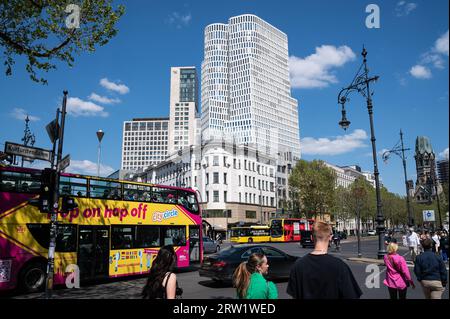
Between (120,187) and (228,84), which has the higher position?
(228,84)

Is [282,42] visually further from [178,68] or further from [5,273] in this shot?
[5,273]

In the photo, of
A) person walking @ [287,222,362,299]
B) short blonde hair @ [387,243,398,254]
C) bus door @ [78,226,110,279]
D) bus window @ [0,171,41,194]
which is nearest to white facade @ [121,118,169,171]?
bus door @ [78,226,110,279]

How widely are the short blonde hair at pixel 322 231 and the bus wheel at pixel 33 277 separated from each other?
37.9ft

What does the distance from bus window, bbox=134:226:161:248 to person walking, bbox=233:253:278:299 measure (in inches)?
434

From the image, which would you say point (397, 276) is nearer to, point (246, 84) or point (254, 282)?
point (254, 282)

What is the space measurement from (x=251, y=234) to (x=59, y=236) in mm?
36627

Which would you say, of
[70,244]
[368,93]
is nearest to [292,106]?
[368,93]

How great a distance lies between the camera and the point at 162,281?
14.2ft

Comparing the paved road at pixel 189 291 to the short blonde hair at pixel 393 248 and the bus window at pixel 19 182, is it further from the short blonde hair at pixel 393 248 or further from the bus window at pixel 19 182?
the bus window at pixel 19 182

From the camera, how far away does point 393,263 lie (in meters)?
7.17

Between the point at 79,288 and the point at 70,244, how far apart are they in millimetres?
1665

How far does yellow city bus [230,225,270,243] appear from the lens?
47.2 meters

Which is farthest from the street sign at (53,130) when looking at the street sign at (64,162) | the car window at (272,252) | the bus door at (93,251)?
the car window at (272,252)

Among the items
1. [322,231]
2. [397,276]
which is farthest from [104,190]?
[322,231]
